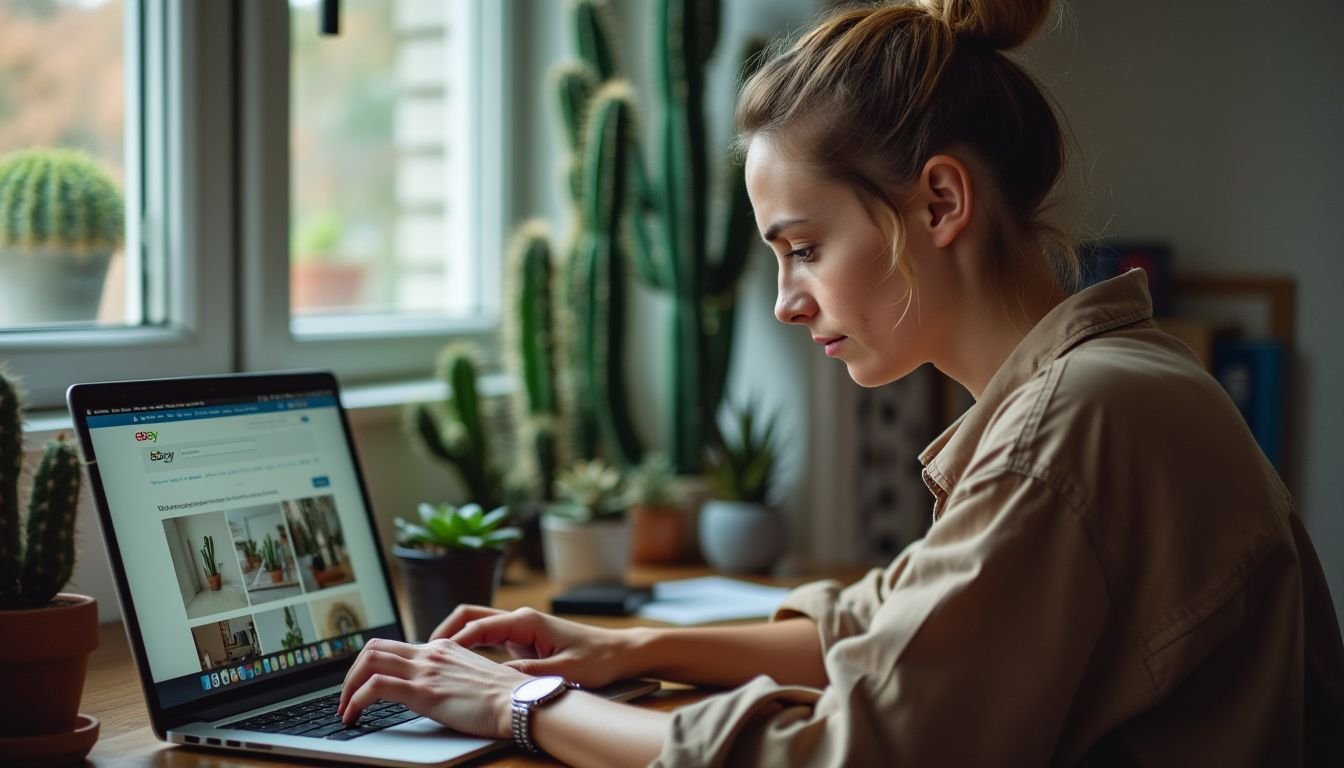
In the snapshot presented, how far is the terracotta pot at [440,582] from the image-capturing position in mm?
1372

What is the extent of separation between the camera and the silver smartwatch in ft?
3.33

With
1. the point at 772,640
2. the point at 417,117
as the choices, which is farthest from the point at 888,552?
the point at 417,117

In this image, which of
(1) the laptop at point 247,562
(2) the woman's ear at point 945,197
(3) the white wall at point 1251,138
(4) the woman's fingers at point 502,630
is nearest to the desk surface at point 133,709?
(1) the laptop at point 247,562

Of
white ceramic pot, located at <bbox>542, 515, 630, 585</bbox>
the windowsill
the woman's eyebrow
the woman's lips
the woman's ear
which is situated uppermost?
the woman's ear

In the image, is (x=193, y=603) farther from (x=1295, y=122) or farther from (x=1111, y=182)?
(x=1295, y=122)

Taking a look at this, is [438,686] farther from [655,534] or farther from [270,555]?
[655,534]

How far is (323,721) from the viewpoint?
108 cm

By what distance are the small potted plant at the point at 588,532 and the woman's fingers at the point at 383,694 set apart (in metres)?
0.65

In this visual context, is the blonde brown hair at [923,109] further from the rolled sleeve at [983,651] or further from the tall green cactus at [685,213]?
the tall green cactus at [685,213]

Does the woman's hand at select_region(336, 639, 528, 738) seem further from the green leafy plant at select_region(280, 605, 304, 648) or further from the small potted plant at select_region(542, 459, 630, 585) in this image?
the small potted plant at select_region(542, 459, 630, 585)

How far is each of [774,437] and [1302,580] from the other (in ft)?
3.81

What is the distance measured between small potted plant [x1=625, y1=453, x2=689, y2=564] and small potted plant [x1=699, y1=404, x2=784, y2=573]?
0.04 metres

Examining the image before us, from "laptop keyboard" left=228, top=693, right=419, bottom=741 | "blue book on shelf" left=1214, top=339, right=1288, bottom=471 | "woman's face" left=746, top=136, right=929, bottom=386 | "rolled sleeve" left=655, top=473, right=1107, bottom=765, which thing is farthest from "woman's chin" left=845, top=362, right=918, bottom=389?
"blue book on shelf" left=1214, top=339, right=1288, bottom=471

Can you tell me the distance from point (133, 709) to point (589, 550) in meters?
0.67
